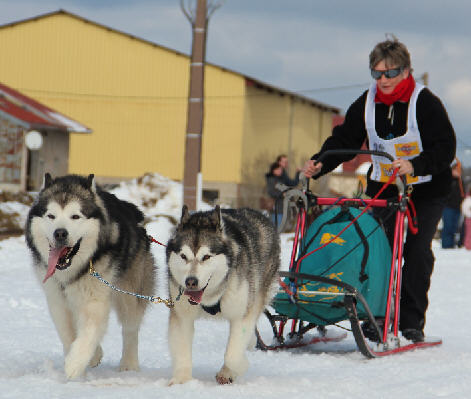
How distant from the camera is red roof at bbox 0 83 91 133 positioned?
2000cm

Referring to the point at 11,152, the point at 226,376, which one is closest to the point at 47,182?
the point at 226,376

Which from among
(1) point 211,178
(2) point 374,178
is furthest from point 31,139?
(2) point 374,178

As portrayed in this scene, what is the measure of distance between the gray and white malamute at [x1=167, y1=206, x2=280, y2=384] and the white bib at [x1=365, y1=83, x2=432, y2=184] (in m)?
1.46

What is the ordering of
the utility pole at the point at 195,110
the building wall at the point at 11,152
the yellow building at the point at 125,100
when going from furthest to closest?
the yellow building at the point at 125,100 < the building wall at the point at 11,152 < the utility pole at the point at 195,110

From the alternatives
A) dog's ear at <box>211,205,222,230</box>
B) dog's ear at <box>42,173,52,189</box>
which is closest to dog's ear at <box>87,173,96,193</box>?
dog's ear at <box>42,173,52,189</box>

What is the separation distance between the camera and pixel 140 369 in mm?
4242

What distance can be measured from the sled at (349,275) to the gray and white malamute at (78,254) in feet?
3.58

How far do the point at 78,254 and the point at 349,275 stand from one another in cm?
176

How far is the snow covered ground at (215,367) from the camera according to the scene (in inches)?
135

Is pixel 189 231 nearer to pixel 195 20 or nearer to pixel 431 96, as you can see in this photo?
pixel 431 96

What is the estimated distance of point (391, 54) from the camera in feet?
15.3

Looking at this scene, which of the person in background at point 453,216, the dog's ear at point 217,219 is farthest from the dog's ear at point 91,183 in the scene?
the person in background at point 453,216

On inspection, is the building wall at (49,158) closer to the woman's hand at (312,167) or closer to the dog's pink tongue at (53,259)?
the woman's hand at (312,167)

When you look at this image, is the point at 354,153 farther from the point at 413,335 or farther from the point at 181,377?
the point at 181,377
